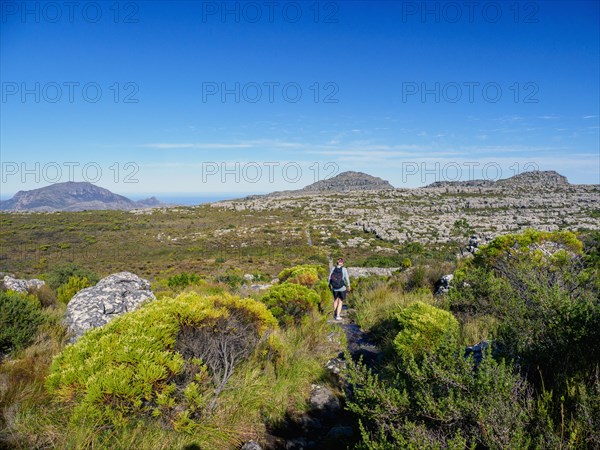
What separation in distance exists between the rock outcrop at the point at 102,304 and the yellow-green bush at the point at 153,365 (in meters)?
2.57

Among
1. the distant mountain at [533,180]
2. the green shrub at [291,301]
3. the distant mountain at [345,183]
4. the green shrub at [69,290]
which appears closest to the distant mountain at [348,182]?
the distant mountain at [345,183]

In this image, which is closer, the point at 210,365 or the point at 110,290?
the point at 210,365

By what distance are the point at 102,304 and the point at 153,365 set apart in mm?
3982

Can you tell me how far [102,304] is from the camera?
6414 mm

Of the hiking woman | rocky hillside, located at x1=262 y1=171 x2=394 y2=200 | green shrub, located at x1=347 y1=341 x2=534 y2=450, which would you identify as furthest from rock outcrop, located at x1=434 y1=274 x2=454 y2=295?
rocky hillside, located at x1=262 y1=171 x2=394 y2=200

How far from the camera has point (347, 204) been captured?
8331cm

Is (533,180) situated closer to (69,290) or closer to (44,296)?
(69,290)

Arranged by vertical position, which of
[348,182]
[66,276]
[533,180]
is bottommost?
[66,276]

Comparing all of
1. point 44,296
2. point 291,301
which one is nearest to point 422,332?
point 291,301

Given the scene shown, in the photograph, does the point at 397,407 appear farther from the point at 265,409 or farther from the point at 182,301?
the point at 182,301

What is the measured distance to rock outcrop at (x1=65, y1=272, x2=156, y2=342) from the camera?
604cm

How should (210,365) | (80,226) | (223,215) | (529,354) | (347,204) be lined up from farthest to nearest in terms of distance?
(347,204), (223,215), (80,226), (210,365), (529,354)

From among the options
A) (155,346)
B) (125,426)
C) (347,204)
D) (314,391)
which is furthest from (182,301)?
(347,204)

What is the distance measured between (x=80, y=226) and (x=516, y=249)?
66.6m
